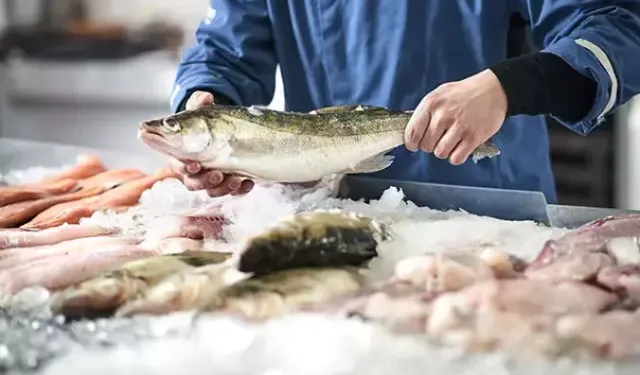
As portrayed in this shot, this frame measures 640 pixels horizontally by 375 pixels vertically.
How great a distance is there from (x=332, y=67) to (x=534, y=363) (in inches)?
33.8

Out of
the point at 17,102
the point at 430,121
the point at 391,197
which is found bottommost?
the point at 17,102

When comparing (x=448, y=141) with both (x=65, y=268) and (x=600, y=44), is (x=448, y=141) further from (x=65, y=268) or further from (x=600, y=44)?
(x=65, y=268)

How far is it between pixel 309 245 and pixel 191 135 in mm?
317

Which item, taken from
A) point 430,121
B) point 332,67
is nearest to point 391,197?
point 430,121

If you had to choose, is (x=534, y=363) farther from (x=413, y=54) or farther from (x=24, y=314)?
(x=413, y=54)

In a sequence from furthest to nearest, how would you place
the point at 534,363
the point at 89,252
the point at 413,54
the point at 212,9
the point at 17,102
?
the point at 17,102
the point at 212,9
the point at 413,54
the point at 89,252
the point at 534,363

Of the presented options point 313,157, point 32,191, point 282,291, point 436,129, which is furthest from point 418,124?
point 32,191

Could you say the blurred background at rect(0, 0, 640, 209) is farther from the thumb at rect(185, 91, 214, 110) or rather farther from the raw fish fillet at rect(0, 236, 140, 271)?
the raw fish fillet at rect(0, 236, 140, 271)

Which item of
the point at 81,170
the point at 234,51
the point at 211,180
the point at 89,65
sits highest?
the point at 234,51

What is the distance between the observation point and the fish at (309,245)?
2.59 feet

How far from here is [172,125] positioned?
3.45ft

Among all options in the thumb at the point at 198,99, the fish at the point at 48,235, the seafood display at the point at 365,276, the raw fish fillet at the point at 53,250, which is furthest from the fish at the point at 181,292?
the thumb at the point at 198,99

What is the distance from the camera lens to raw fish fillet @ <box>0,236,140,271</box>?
94 centimetres

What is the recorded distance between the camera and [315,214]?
0.86 metres
